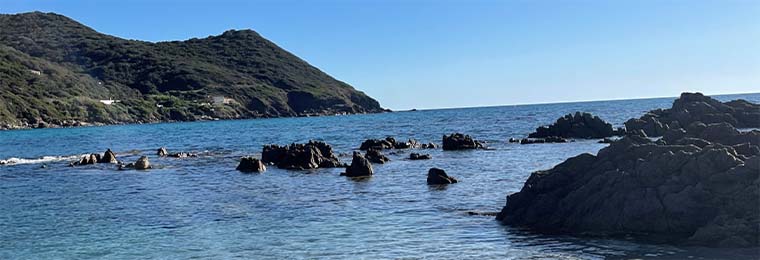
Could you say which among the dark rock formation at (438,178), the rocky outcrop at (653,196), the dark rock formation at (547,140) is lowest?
the dark rock formation at (547,140)

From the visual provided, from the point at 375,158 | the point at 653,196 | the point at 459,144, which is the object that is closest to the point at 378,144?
the point at 459,144

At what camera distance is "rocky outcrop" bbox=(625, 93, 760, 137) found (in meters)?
72.0

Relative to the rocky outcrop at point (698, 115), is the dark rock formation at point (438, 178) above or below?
below

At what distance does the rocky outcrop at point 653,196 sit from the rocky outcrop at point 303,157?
28.4m

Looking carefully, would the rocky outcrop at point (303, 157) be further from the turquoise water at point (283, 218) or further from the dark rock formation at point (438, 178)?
the dark rock formation at point (438, 178)

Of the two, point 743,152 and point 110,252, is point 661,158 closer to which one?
point 743,152

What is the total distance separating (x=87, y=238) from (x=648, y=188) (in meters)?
19.9

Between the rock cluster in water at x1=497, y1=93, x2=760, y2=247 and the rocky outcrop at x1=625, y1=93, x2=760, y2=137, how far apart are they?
48048mm

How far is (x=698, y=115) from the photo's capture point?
239ft

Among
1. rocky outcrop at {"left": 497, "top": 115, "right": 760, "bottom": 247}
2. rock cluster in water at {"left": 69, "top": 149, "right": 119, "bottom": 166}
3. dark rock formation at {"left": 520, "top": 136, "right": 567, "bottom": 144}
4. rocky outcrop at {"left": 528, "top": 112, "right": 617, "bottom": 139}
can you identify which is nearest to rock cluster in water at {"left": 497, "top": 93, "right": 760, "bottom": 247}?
rocky outcrop at {"left": 497, "top": 115, "right": 760, "bottom": 247}

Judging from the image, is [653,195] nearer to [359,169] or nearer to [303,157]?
[359,169]

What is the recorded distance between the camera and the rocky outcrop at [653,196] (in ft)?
64.1

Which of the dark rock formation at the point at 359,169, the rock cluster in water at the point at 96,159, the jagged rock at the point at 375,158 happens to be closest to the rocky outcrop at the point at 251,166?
the jagged rock at the point at 375,158

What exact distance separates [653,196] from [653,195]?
0.04 meters
